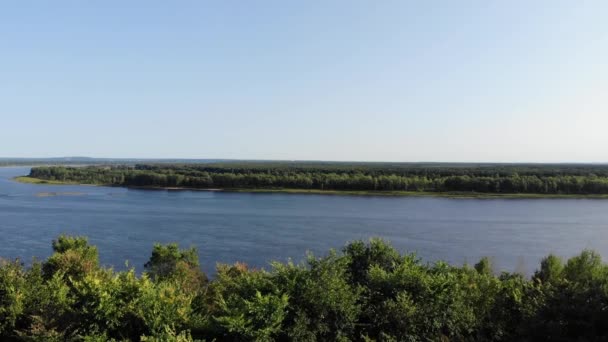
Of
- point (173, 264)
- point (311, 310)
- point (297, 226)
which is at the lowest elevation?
point (297, 226)

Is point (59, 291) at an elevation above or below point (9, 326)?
above

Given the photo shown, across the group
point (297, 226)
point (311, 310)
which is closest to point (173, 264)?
point (311, 310)

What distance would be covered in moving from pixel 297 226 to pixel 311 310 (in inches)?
1241

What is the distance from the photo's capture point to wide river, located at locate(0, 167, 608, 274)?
32.5 m

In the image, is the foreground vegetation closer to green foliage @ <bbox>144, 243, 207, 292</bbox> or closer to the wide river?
green foliage @ <bbox>144, 243, 207, 292</bbox>

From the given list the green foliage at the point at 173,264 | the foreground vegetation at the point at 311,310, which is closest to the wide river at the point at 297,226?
the green foliage at the point at 173,264

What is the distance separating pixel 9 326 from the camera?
39.0 feet

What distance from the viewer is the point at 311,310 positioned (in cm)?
1177

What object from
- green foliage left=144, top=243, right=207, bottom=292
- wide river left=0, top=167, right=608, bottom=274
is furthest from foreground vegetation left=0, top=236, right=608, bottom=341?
wide river left=0, top=167, right=608, bottom=274

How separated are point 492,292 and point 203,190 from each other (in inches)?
2958

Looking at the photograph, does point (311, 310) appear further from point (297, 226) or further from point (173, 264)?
point (297, 226)

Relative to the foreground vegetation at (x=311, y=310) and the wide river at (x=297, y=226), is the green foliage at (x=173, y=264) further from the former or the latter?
the foreground vegetation at (x=311, y=310)

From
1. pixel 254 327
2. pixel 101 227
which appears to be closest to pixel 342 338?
pixel 254 327

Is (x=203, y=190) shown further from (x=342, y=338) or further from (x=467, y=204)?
(x=342, y=338)
